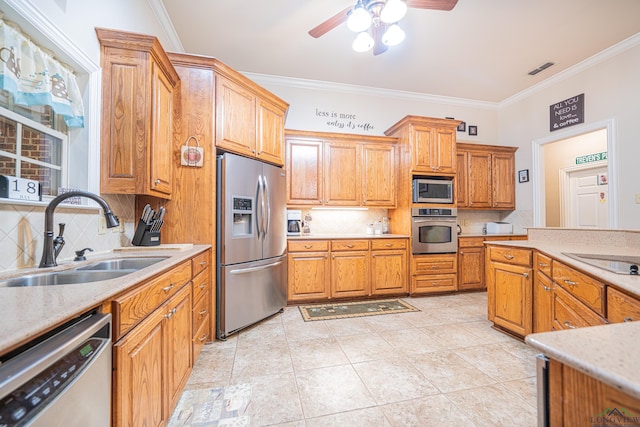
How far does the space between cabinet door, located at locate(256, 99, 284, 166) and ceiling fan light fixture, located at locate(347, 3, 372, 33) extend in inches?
45.9

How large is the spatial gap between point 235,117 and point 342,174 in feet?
5.47

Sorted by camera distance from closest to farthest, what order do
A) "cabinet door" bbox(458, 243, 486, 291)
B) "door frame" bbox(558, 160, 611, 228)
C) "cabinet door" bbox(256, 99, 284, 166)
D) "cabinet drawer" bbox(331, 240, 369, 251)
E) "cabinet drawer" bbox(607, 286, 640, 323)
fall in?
"cabinet drawer" bbox(607, 286, 640, 323) → "cabinet door" bbox(256, 99, 284, 166) → "cabinet drawer" bbox(331, 240, 369, 251) → "cabinet door" bbox(458, 243, 486, 291) → "door frame" bbox(558, 160, 611, 228)

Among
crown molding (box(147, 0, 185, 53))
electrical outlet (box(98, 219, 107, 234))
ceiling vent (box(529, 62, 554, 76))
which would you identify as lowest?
electrical outlet (box(98, 219, 107, 234))

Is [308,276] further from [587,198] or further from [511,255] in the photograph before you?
[587,198]

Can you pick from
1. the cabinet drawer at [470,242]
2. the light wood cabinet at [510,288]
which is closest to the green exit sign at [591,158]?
the cabinet drawer at [470,242]

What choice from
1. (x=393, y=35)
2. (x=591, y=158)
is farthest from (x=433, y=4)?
(x=591, y=158)

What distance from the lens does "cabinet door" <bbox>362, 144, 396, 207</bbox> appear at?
3709 millimetres

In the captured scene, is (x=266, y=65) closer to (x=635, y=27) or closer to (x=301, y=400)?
(x=301, y=400)

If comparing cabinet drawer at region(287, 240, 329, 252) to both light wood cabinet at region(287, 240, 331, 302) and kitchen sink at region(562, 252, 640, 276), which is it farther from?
kitchen sink at region(562, 252, 640, 276)

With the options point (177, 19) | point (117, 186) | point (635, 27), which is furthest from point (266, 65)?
point (635, 27)

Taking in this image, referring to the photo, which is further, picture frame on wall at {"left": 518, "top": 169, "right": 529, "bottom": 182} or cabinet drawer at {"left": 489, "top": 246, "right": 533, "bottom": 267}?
picture frame on wall at {"left": 518, "top": 169, "right": 529, "bottom": 182}

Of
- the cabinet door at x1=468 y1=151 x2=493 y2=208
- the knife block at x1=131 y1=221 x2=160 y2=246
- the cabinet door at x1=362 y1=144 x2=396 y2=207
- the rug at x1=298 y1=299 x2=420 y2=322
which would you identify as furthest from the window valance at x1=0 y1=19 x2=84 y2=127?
the cabinet door at x1=468 y1=151 x2=493 y2=208

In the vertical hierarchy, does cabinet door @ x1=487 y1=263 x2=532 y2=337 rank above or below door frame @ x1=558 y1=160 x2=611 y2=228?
below

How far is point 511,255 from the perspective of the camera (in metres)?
2.36
